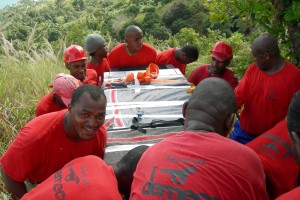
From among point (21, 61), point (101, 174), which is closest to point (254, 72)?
point (101, 174)

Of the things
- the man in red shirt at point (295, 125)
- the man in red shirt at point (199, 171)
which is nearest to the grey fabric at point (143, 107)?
the man in red shirt at point (199, 171)

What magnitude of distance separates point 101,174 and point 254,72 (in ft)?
6.86

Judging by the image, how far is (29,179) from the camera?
2.82 metres

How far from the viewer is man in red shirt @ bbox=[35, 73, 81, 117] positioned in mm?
3221

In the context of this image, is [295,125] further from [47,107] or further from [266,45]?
[47,107]

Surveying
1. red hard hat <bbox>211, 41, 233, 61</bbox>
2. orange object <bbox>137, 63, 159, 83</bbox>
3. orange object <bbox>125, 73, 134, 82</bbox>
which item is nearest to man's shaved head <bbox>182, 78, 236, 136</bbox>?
red hard hat <bbox>211, 41, 233, 61</bbox>

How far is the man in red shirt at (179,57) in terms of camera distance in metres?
5.40

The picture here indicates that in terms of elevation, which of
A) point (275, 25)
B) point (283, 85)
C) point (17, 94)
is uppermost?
point (275, 25)

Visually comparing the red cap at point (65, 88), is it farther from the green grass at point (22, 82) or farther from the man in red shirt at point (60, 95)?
the green grass at point (22, 82)

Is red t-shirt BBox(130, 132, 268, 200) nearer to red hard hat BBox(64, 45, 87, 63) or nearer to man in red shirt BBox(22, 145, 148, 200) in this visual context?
man in red shirt BBox(22, 145, 148, 200)

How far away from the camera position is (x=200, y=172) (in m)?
1.74

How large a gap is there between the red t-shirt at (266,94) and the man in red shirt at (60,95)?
1527 mm

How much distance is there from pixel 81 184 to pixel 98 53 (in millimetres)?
3537

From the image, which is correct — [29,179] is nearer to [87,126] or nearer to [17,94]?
[87,126]
